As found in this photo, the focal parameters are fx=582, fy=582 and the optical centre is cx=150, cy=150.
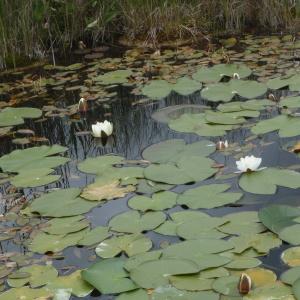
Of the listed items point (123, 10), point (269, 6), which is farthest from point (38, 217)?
point (269, 6)

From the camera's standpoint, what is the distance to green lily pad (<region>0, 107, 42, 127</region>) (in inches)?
→ 141

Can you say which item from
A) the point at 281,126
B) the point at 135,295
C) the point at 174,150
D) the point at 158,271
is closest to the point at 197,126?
the point at 174,150

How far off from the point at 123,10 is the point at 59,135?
2.18 meters

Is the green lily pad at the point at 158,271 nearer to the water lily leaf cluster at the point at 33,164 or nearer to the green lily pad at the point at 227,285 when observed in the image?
the green lily pad at the point at 227,285

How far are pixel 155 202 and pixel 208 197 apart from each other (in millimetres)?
215

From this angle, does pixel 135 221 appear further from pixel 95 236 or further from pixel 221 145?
pixel 221 145

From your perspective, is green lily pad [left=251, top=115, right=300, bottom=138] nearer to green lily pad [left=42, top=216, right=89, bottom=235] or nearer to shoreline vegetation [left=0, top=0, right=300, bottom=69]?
green lily pad [left=42, top=216, right=89, bottom=235]

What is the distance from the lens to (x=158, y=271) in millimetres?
1882

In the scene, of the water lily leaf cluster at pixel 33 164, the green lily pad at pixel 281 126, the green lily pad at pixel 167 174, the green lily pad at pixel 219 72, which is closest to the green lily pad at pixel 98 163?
the water lily leaf cluster at pixel 33 164

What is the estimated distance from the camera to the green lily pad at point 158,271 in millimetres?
1839

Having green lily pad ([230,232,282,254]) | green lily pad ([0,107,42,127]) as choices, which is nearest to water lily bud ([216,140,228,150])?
green lily pad ([230,232,282,254])

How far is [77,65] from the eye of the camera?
4688 mm

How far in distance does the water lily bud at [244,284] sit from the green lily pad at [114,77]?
2581 millimetres

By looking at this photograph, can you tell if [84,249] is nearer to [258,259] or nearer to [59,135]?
[258,259]
